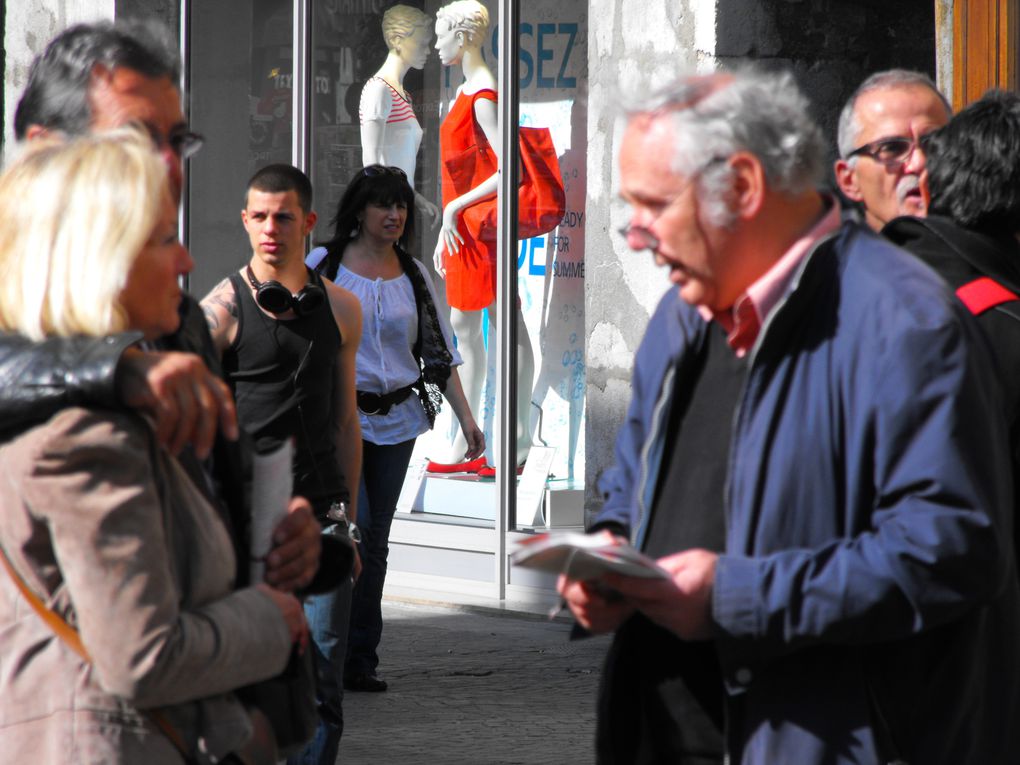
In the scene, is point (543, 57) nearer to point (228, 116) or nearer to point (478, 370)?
point (478, 370)

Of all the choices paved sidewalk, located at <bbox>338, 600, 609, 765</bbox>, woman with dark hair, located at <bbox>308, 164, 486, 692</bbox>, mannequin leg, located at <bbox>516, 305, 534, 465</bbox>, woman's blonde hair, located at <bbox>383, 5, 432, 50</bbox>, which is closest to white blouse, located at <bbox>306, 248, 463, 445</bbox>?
woman with dark hair, located at <bbox>308, 164, 486, 692</bbox>

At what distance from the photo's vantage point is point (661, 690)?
2453 mm

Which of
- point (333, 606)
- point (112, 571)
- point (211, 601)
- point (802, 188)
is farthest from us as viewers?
point (333, 606)

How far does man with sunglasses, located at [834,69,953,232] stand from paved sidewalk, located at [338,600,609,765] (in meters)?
2.49

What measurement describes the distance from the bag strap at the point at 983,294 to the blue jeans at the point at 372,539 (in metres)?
3.67

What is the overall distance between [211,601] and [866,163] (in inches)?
88.9

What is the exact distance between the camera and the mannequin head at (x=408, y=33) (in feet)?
28.8

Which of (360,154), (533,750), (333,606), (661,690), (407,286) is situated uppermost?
(360,154)

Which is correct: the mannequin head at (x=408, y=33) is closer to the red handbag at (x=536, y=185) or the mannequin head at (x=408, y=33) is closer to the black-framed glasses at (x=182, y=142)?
the red handbag at (x=536, y=185)

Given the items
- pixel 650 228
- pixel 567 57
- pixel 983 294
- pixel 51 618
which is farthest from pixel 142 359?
pixel 567 57

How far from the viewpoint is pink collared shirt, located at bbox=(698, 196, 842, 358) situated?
7.52 feet

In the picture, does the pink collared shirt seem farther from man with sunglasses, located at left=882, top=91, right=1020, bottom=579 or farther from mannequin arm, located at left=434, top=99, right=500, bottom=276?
mannequin arm, located at left=434, top=99, right=500, bottom=276

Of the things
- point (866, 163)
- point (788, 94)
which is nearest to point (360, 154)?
point (866, 163)

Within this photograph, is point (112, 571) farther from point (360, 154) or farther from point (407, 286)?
point (360, 154)
